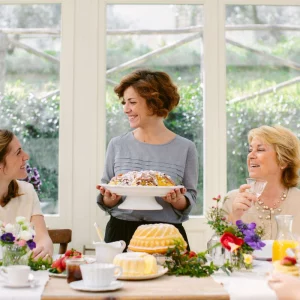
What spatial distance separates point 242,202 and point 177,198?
1.02 feet

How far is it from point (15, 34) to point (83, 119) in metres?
0.79

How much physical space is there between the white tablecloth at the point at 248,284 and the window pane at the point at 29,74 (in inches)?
86.4

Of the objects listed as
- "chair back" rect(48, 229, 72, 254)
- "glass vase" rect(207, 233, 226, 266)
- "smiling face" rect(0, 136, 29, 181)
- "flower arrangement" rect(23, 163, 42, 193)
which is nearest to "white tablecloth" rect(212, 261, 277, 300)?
"glass vase" rect(207, 233, 226, 266)

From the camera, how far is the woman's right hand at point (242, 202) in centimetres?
264

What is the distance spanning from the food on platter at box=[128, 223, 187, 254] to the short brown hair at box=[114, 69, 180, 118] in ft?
3.09

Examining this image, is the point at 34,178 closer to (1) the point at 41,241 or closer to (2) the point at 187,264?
(1) the point at 41,241

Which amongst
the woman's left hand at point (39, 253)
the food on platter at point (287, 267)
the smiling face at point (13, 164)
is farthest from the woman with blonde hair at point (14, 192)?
the food on platter at point (287, 267)

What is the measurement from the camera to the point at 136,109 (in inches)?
118

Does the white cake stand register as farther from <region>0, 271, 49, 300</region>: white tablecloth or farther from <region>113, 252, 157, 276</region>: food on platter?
<region>0, 271, 49, 300</region>: white tablecloth

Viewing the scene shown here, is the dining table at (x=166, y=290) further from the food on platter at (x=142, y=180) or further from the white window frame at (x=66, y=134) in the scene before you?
the white window frame at (x=66, y=134)

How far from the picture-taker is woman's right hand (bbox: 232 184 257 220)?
264 cm

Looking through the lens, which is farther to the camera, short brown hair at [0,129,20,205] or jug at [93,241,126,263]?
short brown hair at [0,129,20,205]

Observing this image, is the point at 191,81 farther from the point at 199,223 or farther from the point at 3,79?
the point at 3,79

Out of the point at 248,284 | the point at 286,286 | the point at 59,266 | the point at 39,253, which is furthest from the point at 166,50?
the point at 286,286
